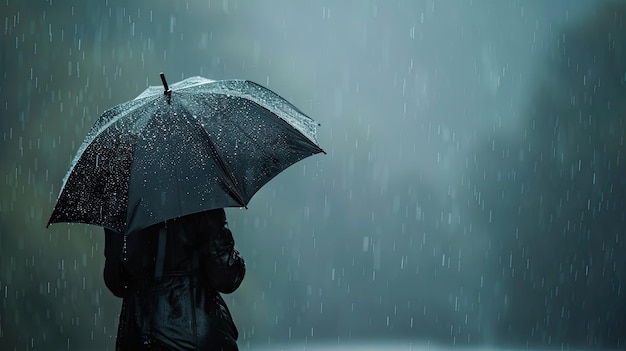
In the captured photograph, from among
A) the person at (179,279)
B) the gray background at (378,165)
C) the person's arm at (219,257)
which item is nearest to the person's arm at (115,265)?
the person at (179,279)

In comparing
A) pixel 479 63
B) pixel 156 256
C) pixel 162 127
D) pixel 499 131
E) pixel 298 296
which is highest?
pixel 479 63

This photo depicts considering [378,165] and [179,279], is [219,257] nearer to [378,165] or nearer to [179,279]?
[179,279]

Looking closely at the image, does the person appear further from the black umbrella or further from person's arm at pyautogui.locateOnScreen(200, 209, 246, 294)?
the black umbrella

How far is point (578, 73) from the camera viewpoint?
6.50 metres

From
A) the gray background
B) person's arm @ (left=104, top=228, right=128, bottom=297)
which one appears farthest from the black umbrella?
the gray background

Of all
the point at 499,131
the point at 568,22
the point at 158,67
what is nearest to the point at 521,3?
the point at 568,22

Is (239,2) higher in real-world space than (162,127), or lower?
higher

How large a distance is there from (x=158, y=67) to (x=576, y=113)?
3.18 metres

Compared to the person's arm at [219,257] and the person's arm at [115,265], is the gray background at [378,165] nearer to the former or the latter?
the person's arm at [115,265]

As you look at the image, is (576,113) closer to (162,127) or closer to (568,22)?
(568,22)

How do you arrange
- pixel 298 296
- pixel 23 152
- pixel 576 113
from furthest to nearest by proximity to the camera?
pixel 298 296, pixel 576 113, pixel 23 152

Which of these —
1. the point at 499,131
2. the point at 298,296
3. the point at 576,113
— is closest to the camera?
the point at 576,113

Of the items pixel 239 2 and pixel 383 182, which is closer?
pixel 239 2

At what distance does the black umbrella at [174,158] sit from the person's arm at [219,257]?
0.30 feet
